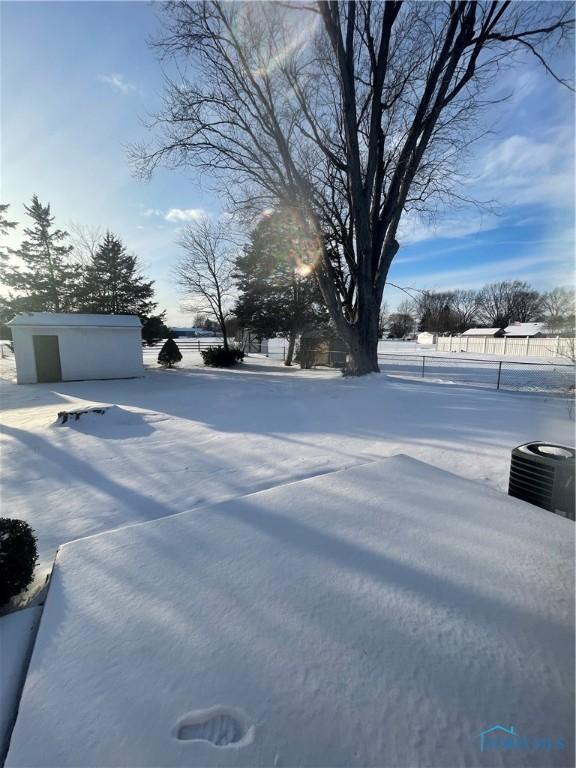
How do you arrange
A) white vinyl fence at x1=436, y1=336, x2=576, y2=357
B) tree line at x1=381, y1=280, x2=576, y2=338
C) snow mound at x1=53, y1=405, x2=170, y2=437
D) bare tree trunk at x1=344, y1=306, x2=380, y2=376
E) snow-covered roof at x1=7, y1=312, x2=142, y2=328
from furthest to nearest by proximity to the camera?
tree line at x1=381, y1=280, x2=576, y2=338, white vinyl fence at x1=436, y1=336, x2=576, y2=357, snow-covered roof at x1=7, y1=312, x2=142, y2=328, bare tree trunk at x1=344, y1=306, x2=380, y2=376, snow mound at x1=53, y1=405, x2=170, y2=437

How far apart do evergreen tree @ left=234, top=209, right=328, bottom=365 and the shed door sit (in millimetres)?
10349

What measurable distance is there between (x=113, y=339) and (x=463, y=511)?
15.7 m

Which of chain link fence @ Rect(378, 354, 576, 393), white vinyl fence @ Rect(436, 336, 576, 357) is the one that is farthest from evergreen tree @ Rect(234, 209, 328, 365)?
white vinyl fence @ Rect(436, 336, 576, 357)

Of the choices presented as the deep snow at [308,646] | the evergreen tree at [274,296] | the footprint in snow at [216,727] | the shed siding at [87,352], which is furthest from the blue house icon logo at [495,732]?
the evergreen tree at [274,296]

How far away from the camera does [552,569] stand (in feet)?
6.06

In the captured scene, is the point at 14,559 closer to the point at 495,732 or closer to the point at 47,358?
the point at 495,732

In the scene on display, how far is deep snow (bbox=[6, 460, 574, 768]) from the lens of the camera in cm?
108

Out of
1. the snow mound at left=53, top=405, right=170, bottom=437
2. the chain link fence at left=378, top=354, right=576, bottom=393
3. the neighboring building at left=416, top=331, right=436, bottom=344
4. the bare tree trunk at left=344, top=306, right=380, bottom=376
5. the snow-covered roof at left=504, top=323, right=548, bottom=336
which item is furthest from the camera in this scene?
the neighboring building at left=416, top=331, right=436, bottom=344

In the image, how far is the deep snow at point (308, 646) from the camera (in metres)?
1.08

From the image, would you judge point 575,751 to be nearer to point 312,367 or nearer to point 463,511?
point 463,511

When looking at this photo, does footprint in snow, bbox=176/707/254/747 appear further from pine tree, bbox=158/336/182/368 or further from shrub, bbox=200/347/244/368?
pine tree, bbox=158/336/182/368

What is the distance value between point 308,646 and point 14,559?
1937 mm

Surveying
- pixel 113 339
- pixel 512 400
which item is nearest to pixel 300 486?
pixel 512 400

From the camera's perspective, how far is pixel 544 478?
2637 mm
